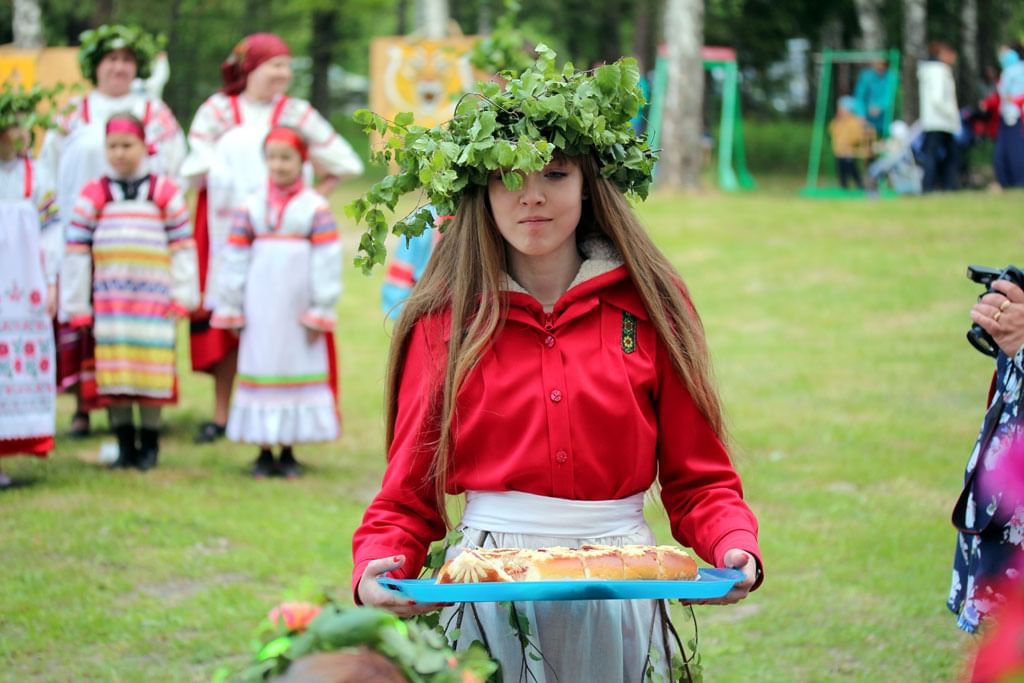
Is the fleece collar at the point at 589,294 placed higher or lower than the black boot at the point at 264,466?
higher

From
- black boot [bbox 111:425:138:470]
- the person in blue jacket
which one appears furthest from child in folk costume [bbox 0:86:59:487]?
the person in blue jacket

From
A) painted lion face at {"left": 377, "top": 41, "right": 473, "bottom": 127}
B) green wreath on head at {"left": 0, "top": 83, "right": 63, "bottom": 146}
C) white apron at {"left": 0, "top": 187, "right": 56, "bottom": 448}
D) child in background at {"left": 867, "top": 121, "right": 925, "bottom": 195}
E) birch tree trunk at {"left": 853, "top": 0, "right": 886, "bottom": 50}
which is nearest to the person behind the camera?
green wreath on head at {"left": 0, "top": 83, "right": 63, "bottom": 146}

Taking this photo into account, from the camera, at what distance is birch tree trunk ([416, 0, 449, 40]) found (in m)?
22.0

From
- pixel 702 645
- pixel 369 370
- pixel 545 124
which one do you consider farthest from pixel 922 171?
pixel 545 124

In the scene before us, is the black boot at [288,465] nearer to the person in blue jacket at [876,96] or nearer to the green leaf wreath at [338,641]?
the green leaf wreath at [338,641]

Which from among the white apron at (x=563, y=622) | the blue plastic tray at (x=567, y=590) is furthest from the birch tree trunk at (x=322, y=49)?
the blue plastic tray at (x=567, y=590)

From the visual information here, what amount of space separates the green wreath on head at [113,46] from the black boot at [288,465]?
2932 millimetres

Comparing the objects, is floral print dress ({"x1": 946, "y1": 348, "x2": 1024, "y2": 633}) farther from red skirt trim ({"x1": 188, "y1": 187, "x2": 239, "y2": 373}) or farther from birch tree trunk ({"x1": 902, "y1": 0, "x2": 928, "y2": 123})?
birch tree trunk ({"x1": 902, "y1": 0, "x2": 928, "y2": 123})

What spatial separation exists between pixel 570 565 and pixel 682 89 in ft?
60.3

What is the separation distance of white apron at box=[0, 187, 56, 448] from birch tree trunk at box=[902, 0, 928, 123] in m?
20.0

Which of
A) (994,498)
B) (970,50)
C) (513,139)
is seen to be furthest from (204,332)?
(970,50)

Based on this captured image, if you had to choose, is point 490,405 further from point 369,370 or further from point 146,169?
point 369,370

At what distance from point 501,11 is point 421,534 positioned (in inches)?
1292

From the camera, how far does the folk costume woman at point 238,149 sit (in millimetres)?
8617
